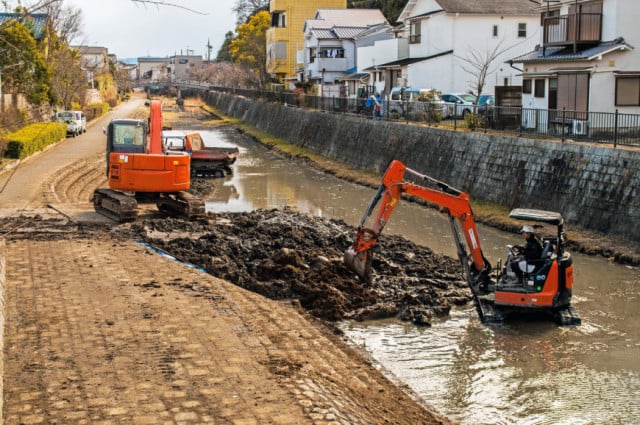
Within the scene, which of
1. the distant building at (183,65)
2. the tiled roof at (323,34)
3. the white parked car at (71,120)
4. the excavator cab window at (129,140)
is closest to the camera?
the excavator cab window at (129,140)

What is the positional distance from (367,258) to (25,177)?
61.4ft

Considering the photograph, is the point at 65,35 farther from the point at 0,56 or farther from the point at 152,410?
the point at 152,410

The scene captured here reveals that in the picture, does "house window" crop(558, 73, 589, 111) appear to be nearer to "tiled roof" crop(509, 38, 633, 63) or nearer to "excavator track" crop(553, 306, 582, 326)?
"tiled roof" crop(509, 38, 633, 63)

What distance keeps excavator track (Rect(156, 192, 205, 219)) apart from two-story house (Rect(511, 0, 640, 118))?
11265 millimetres

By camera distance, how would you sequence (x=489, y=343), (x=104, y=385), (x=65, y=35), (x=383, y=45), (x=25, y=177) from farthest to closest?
(x=65, y=35), (x=383, y=45), (x=25, y=177), (x=489, y=343), (x=104, y=385)

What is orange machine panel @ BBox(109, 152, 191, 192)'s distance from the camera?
70.4ft

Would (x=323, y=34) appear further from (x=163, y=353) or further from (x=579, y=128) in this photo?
(x=163, y=353)

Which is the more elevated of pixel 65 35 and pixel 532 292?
pixel 65 35

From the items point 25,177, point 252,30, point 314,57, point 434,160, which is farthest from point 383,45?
point 252,30

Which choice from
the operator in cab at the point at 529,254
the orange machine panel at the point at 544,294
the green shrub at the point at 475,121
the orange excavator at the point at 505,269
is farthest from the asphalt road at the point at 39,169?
the green shrub at the point at 475,121

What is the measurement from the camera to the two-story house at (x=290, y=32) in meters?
78.4

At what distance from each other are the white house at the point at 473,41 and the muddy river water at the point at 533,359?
26004mm

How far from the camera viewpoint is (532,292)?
13.5 m

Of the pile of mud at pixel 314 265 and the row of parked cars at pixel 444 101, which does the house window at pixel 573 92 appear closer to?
the row of parked cars at pixel 444 101
